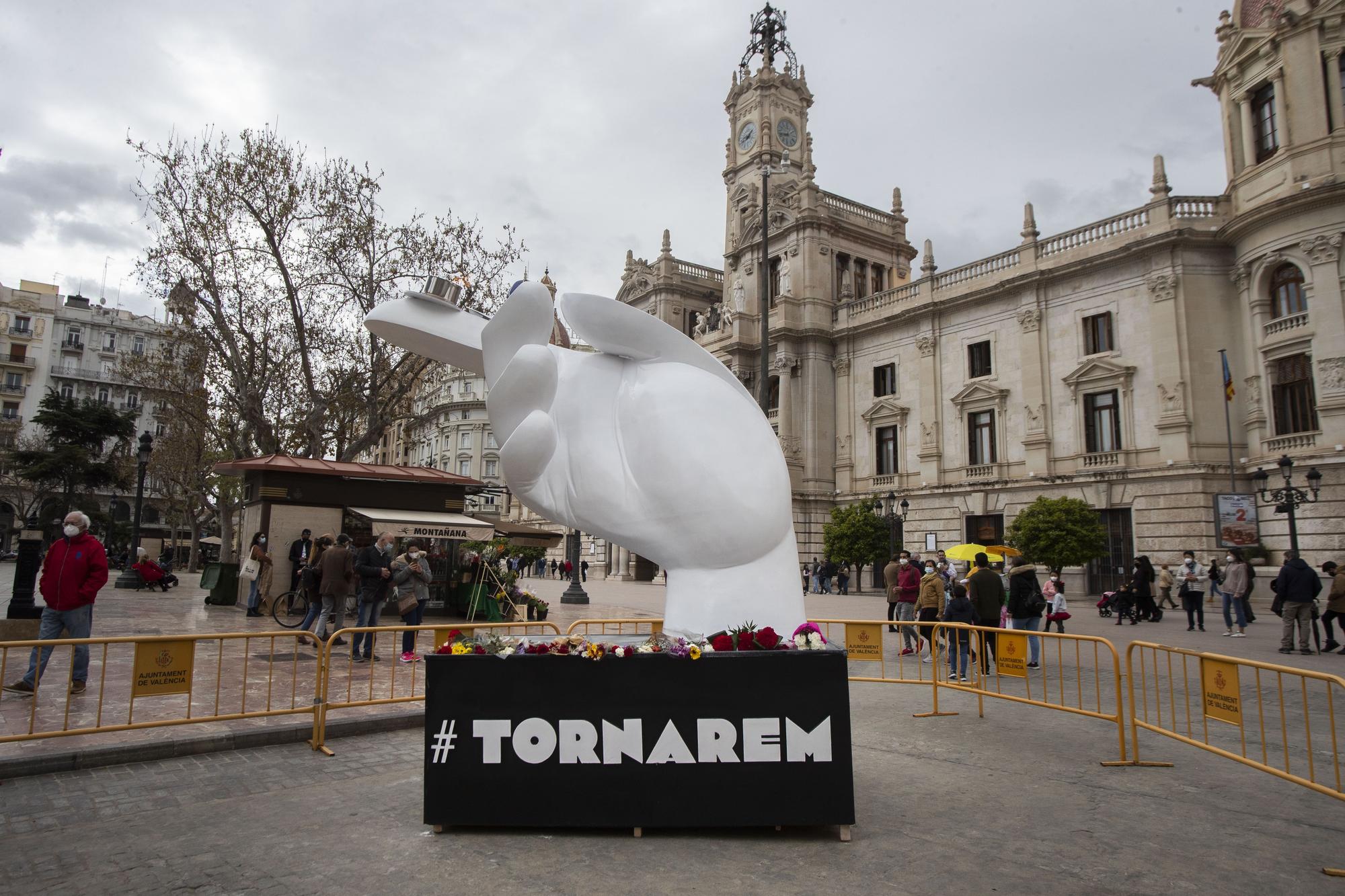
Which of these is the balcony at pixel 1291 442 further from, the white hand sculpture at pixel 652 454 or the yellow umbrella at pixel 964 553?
the white hand sculpture at pixel 652 454

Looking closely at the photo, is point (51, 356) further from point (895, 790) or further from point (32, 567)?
point (895, 790)

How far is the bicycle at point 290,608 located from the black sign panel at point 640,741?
12139 mm

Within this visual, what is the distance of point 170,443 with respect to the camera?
115 feet

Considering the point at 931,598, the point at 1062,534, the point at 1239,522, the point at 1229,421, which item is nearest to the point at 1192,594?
the point at 931,598

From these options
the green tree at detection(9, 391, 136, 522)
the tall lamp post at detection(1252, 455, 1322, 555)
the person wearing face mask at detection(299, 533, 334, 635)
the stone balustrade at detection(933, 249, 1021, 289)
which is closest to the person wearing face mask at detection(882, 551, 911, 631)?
the tall lamp post at detection(1252, 455, 1322, 555)

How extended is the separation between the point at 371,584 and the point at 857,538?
2509 centimetres

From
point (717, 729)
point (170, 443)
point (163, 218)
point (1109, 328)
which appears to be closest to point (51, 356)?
point (170, 443)

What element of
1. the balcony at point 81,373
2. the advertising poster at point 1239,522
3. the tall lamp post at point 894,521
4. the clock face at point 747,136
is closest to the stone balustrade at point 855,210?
the clock face at point 747,136

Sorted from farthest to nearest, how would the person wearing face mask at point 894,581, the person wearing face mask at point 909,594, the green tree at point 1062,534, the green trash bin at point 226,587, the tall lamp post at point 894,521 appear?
the tall lamp post at point 894,521 → the green tree at point 1062,534 → the green trash bin at point 226,587 → the person wearing face mask at point 894,581 → the person wearing face mask at point 909,594

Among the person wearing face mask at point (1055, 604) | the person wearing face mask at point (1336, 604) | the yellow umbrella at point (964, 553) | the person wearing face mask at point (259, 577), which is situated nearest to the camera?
the person wearing face mask at point (1336, 604)

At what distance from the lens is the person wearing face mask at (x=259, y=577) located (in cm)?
1619

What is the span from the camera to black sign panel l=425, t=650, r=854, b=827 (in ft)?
15.5

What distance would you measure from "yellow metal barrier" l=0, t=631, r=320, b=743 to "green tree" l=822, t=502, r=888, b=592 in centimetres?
2576

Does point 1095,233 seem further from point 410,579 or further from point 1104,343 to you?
point 410,579
